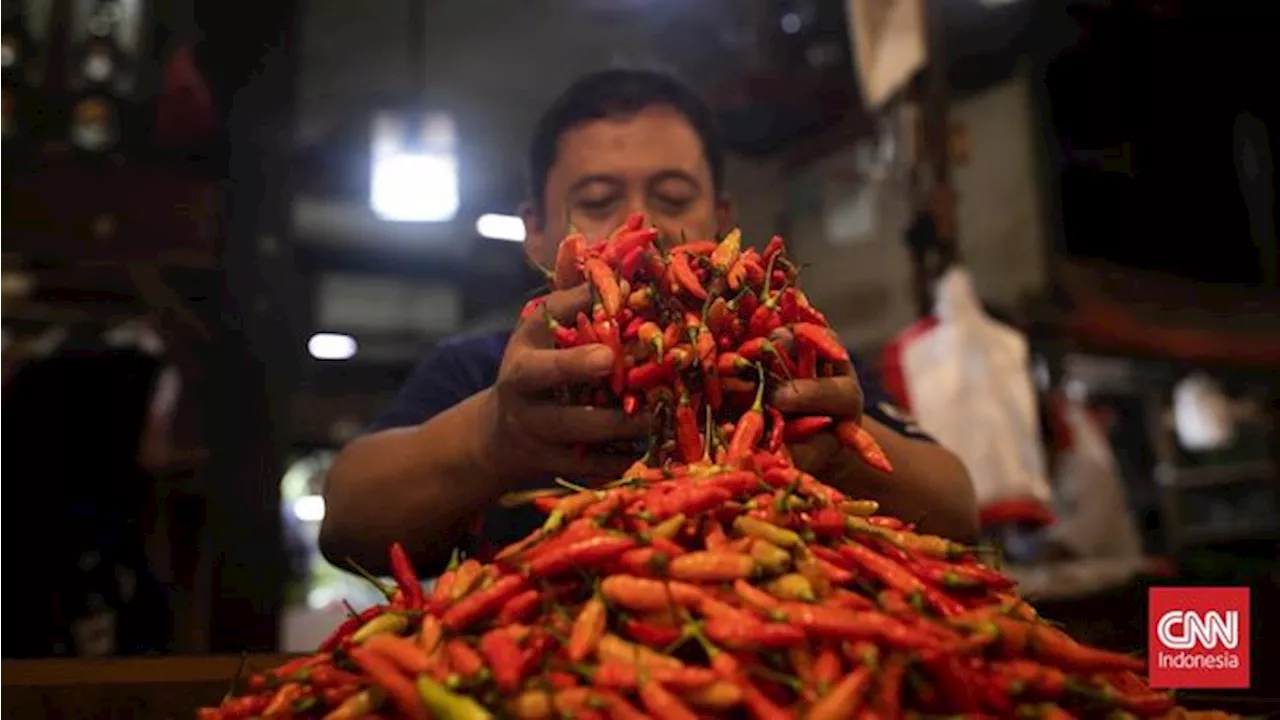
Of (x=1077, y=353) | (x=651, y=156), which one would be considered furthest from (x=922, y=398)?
(x=1077, y=353)

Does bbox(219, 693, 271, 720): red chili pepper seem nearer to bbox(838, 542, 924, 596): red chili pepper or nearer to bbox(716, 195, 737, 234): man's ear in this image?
bbox(838, 542, 924, 596): red chili pepper

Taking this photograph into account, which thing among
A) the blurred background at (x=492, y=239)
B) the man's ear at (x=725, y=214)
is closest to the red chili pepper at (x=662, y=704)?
the blurred background at (x=492, y=239)

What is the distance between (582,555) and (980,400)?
10.1ft

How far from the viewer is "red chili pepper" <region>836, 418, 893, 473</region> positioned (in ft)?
5.13

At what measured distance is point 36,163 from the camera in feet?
15.4

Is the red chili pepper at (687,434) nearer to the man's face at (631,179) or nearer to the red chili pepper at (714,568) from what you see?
the red chili pepper at (714,568)

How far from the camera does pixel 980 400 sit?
13.2ft

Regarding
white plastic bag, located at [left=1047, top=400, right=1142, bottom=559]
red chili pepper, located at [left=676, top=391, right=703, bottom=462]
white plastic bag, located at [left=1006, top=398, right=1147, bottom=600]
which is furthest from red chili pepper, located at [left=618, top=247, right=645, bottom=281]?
white plastic bag, located at [left=1047, top=400, right=1142, bottom=559]

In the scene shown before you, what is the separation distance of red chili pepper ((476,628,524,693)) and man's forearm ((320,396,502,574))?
1.95 ft

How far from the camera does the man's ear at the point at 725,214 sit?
2498mm

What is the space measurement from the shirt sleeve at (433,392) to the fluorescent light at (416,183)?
4.37 m

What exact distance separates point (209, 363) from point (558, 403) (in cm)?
316

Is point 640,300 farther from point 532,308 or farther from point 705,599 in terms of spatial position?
point 705,599

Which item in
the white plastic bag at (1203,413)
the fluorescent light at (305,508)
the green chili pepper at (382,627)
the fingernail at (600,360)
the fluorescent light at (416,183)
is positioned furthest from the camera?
the fluorescent light at (305,508)
